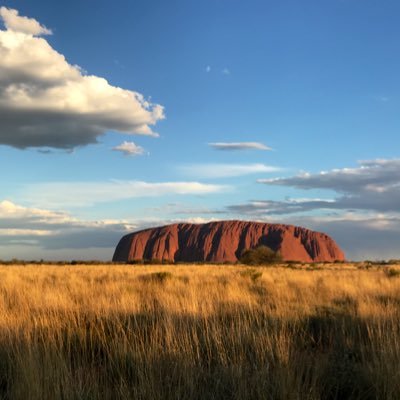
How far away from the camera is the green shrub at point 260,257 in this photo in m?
66.7

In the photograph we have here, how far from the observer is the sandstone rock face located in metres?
156

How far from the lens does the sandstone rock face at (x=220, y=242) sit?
155750 mm

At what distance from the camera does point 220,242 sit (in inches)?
6206

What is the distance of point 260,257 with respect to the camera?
67562 mm

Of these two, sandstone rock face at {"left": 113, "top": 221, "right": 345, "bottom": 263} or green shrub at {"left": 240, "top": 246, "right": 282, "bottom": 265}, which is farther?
sandstone rock face at {"left": 113, "top": 221, "right": 345, "bottom": 263}

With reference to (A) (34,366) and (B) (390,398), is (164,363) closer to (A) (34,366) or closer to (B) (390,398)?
(A) (34,366)

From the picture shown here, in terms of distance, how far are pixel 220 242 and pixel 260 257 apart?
296ft

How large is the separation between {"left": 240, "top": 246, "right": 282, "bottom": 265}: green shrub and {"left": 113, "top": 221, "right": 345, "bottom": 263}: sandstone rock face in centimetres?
8183

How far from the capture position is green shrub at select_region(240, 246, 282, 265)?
66.7 meters

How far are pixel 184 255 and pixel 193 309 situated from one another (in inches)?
5883

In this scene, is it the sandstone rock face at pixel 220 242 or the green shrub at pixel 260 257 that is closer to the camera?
the green shrub at pixel 260 257

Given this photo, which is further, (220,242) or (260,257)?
(220,242)

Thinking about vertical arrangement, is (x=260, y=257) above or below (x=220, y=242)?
below

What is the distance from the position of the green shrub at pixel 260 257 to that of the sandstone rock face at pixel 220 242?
81.8 meters
